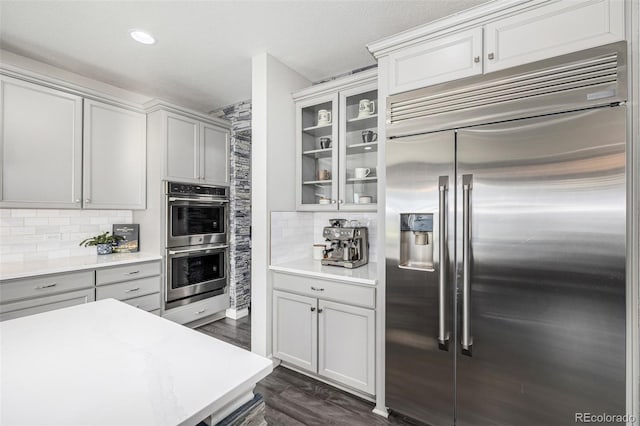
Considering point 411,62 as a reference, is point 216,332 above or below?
below

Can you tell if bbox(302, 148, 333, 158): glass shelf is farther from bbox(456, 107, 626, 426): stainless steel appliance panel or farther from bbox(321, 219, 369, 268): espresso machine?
bbox(456, 107, 626, 426): stainless steel appliance panel

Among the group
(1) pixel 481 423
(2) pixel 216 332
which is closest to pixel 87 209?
(2) pixel 216 332

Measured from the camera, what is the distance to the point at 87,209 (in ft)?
9.70

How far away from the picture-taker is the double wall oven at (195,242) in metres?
3.15

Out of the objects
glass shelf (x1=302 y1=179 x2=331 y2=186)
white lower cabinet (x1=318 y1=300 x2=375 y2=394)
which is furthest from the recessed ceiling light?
white lower cabinet (x1=318 y1=300 x2=375 y2=394)

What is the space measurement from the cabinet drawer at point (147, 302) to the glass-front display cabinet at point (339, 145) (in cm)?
175

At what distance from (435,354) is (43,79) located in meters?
3.68

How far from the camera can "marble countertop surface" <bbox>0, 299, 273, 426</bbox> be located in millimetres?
687

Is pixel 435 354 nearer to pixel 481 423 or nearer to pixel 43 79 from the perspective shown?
pixel 481 423

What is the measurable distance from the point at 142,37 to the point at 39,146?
127 centimetres

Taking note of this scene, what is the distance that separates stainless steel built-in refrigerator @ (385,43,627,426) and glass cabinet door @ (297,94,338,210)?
2.94ft

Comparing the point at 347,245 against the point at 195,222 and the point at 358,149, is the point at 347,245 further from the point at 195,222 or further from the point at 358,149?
the point at 195,222

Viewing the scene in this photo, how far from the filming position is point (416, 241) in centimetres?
192

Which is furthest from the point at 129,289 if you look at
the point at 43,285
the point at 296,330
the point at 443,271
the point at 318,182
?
the point at 443,271
